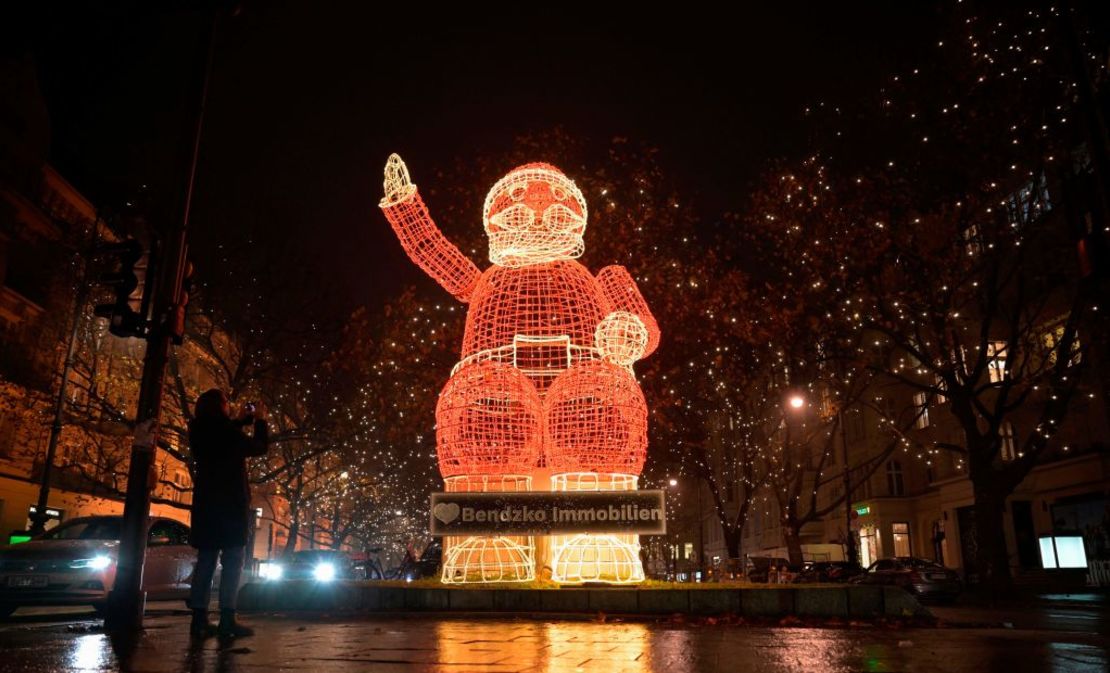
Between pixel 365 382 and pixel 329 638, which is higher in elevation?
pixel 365 382

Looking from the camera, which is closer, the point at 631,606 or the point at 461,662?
the point at 461,662

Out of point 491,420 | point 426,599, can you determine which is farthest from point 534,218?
point 426,599

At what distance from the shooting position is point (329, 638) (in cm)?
652

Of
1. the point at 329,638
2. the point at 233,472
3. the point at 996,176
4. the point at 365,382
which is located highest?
the point at 996,176

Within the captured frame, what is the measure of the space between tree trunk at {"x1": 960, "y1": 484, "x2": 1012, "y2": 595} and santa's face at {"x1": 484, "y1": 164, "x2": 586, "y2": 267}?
12.3 meters

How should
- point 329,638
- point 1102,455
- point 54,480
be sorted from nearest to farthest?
point 329,638, point 1102,455, point 54,480

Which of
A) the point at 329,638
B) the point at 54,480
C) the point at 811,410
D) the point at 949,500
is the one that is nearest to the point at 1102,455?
the point at 949,500

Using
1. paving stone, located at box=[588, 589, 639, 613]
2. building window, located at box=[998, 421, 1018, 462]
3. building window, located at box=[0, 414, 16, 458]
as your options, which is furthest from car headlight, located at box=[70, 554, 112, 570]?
building window, located at box=[998, 421, 1018, 462]

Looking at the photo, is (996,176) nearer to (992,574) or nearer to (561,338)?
(992,574)

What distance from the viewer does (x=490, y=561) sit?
10.8 meters

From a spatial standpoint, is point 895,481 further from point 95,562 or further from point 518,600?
point 95,562

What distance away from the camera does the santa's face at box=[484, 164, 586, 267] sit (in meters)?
10.7

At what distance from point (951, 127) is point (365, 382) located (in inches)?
714

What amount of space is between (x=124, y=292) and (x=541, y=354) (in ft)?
17.0
